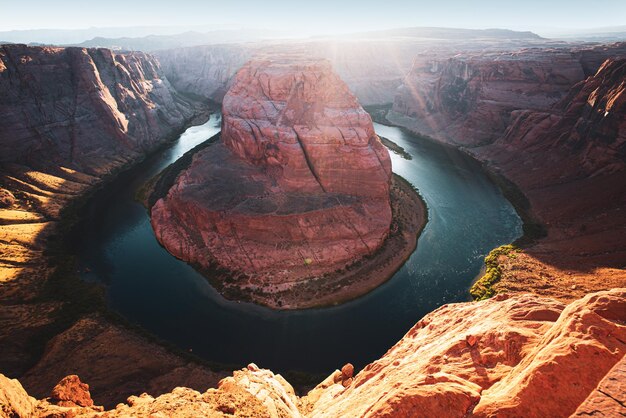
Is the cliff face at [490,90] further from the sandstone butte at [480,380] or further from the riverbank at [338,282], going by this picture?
the sandstone butte at [480,380]

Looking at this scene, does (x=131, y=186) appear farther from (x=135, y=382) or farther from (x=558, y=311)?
(x=558, y=311)

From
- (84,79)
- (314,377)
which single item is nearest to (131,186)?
(84,79)

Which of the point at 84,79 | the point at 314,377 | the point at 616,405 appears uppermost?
the point at 84,79

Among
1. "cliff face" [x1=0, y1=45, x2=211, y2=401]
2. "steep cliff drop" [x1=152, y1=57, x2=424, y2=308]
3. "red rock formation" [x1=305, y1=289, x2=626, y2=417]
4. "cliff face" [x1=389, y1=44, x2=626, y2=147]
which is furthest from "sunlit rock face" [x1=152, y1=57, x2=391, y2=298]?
"cliff face" [x1=389, y1=44, x2=626, y2=147]

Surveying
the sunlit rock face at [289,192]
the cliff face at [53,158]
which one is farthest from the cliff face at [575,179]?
the cliff face at [53,158]

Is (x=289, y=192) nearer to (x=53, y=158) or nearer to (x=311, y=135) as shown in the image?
(x=311, y=135)

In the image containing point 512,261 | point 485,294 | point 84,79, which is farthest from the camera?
point 84,79
